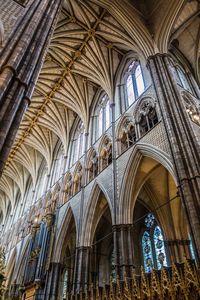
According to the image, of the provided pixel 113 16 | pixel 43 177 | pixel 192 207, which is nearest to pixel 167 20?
pixel 113 16

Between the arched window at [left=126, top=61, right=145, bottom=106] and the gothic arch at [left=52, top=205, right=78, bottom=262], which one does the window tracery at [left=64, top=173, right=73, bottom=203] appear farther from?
the arched window at [left=126, top=61, right=145, bottom=106]

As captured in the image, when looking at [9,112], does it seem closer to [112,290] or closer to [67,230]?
[112,290]

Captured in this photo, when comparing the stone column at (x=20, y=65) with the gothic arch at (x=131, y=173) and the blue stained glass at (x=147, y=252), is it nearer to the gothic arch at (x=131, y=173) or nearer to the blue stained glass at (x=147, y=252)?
the gothic arch at (x=131, y=173)

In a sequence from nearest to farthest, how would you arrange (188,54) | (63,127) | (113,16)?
(113,16), (188,54), (63,127)

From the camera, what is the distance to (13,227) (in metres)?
24.3

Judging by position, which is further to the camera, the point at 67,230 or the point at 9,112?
the point at 67,230

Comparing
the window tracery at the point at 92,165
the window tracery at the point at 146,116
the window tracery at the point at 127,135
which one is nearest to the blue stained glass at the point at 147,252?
the window tracery at the point at 92,165

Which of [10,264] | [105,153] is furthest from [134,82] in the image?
[10,264]

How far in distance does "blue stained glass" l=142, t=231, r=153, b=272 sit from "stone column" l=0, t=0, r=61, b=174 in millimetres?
10036

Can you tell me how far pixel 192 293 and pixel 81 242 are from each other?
22.1 feet

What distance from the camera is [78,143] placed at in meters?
18.4

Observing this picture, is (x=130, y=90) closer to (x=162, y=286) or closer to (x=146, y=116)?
(x=146, y=116)

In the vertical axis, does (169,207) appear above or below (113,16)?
below

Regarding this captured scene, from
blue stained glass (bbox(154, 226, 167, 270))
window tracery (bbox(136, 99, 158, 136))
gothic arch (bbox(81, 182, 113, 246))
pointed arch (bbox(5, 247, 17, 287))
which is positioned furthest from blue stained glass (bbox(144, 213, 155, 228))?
pointed arch (bbox(5, 247, 17, 287))
